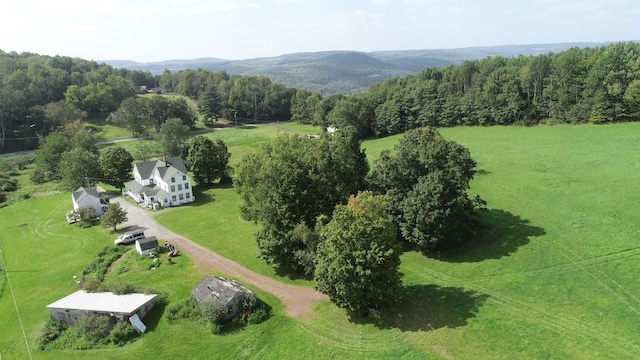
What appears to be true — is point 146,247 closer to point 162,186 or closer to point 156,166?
point 162,186

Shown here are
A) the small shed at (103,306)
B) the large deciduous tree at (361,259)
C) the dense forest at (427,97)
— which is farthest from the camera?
the dense forest at (427,97)

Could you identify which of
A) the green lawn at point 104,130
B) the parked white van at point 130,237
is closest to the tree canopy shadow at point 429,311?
the parked white van at point 130,237

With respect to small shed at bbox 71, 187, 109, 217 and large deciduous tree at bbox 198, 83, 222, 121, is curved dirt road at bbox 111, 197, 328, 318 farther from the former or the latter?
large deciduous tree at bbox 198, 83, 222, 121

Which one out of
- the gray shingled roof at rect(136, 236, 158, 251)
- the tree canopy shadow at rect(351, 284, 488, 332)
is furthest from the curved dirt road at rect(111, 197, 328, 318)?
the tree canopy shadow at rect(351, 284, 488, 332)

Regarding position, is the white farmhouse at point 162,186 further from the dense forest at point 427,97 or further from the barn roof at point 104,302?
the dense forest at point 427,97

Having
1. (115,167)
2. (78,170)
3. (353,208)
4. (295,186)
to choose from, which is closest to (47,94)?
(78,170)

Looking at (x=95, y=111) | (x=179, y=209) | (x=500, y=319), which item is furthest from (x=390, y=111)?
(x=95, y=111)
